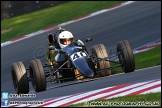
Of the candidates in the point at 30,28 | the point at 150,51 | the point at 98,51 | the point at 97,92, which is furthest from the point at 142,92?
the point at 30,28

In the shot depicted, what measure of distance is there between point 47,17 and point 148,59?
9473 mm

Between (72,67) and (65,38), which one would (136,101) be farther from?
(65,38)

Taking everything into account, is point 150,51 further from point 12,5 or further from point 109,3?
point 12,5

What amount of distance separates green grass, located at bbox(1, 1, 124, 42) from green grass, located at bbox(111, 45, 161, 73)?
292 inches

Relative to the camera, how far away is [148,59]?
51.3ft

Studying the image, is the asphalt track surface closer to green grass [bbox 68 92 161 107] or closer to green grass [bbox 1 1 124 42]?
green grass [bbox 1 1 124 42]

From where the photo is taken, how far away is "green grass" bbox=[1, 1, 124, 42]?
22.9 meters

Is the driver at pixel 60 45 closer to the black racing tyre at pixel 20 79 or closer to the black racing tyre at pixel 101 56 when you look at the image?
the black racing tyre at pixel 101 56

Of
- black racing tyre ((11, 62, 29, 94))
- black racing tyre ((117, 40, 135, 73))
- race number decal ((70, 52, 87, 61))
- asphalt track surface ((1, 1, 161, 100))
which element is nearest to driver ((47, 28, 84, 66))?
race number decal ((70, 52, 87, 61))

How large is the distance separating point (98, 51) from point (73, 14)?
12.5m

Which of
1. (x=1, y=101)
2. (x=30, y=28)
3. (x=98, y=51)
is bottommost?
(x=1, y=101)

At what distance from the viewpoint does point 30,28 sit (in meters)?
23.0

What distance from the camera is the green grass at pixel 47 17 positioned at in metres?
22.9

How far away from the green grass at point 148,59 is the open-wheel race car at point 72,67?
3.34 m
